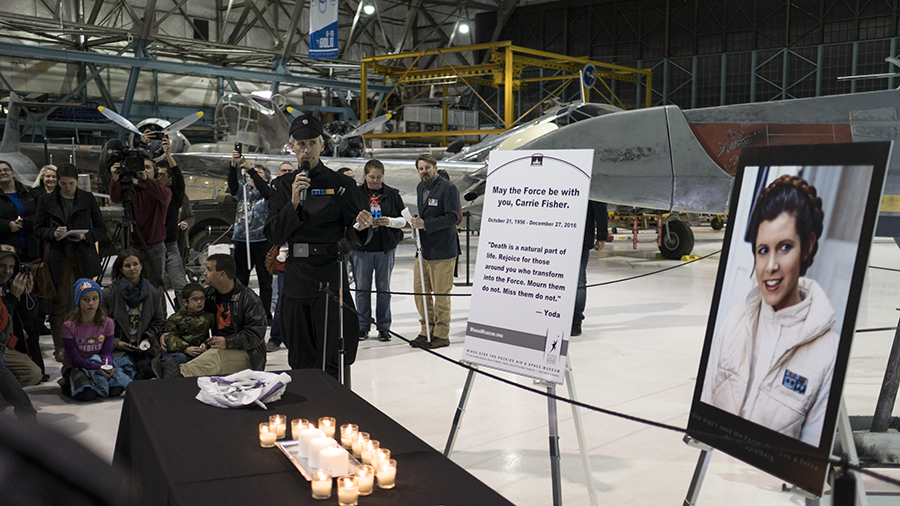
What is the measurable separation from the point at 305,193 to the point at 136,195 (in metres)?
2.90

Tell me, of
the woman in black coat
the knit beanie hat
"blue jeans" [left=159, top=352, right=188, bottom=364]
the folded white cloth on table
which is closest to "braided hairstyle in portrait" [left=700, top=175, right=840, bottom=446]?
the folded white cloth on table

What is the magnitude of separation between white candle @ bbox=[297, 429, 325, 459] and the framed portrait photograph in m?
1.16

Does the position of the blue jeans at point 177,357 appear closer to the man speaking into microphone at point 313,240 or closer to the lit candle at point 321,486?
the man speaking into microphone at point 313,240

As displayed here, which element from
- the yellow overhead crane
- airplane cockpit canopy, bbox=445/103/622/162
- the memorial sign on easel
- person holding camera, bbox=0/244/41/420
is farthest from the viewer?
the yellow overhead crane

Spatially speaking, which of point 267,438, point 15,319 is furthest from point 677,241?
point 267,438

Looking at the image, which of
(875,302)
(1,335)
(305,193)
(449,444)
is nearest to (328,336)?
(305,193)

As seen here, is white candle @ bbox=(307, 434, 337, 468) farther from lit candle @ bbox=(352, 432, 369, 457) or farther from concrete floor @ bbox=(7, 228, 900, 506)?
concrete floor @ bbox=(7, 228, 900, 506)

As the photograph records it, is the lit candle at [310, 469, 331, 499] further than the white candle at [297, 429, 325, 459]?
No

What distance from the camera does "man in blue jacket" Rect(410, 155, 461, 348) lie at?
20.1 ft

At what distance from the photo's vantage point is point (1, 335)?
13.6 feet

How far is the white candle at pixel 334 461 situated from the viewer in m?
1.93

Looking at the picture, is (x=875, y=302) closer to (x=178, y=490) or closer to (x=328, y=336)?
(x=328, y=336)

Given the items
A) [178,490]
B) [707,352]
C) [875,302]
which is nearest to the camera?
[178,490]

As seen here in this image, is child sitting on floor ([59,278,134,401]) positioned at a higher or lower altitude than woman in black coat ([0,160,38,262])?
lower
